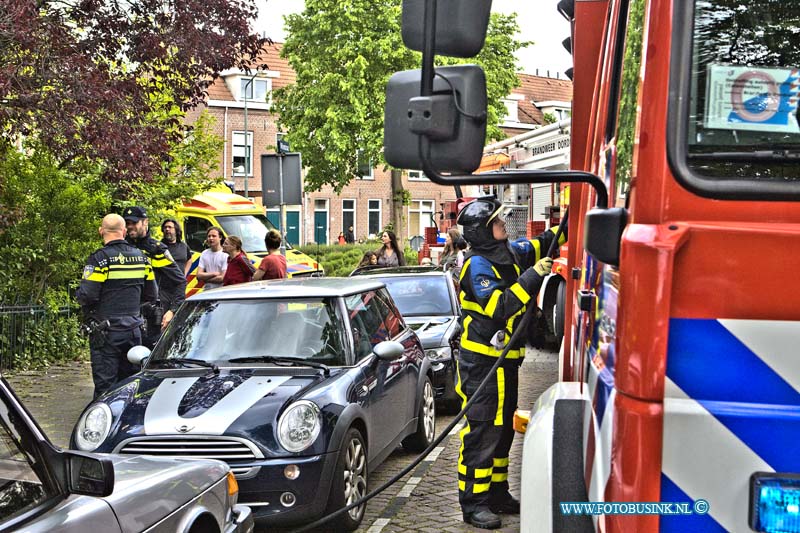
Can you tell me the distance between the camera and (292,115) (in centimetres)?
3881

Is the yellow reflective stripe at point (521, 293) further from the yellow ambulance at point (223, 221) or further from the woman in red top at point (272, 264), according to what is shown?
the yellow ambulance at point (223, 221)

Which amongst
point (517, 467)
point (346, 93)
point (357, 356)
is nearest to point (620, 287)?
point (357, 356)

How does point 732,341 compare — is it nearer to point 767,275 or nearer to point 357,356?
point 767,275

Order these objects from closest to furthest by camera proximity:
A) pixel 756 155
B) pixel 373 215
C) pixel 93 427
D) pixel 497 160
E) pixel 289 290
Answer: pixel 756 155, pixel 93 427, pixel 289 290, pixel 497 160, pixel 373 215

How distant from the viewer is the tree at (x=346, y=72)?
121ft

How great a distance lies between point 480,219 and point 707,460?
376cm

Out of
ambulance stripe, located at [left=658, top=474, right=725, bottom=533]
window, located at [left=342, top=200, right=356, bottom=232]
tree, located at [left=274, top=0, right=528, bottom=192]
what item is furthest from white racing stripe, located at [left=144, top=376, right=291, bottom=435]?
window, located at [left=342, top=200, right=356, bottom=232]

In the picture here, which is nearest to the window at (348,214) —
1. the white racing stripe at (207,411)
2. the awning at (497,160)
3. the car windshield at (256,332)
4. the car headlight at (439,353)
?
the awning at (497,160)

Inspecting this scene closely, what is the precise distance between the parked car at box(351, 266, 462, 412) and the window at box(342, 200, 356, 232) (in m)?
40.9

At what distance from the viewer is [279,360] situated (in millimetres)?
6609

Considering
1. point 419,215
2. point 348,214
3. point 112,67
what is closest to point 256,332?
point 112,67

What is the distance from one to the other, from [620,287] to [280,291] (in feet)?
16.5

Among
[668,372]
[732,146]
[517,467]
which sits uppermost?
[732,146]

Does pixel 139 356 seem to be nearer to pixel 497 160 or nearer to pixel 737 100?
pixel 737 100
